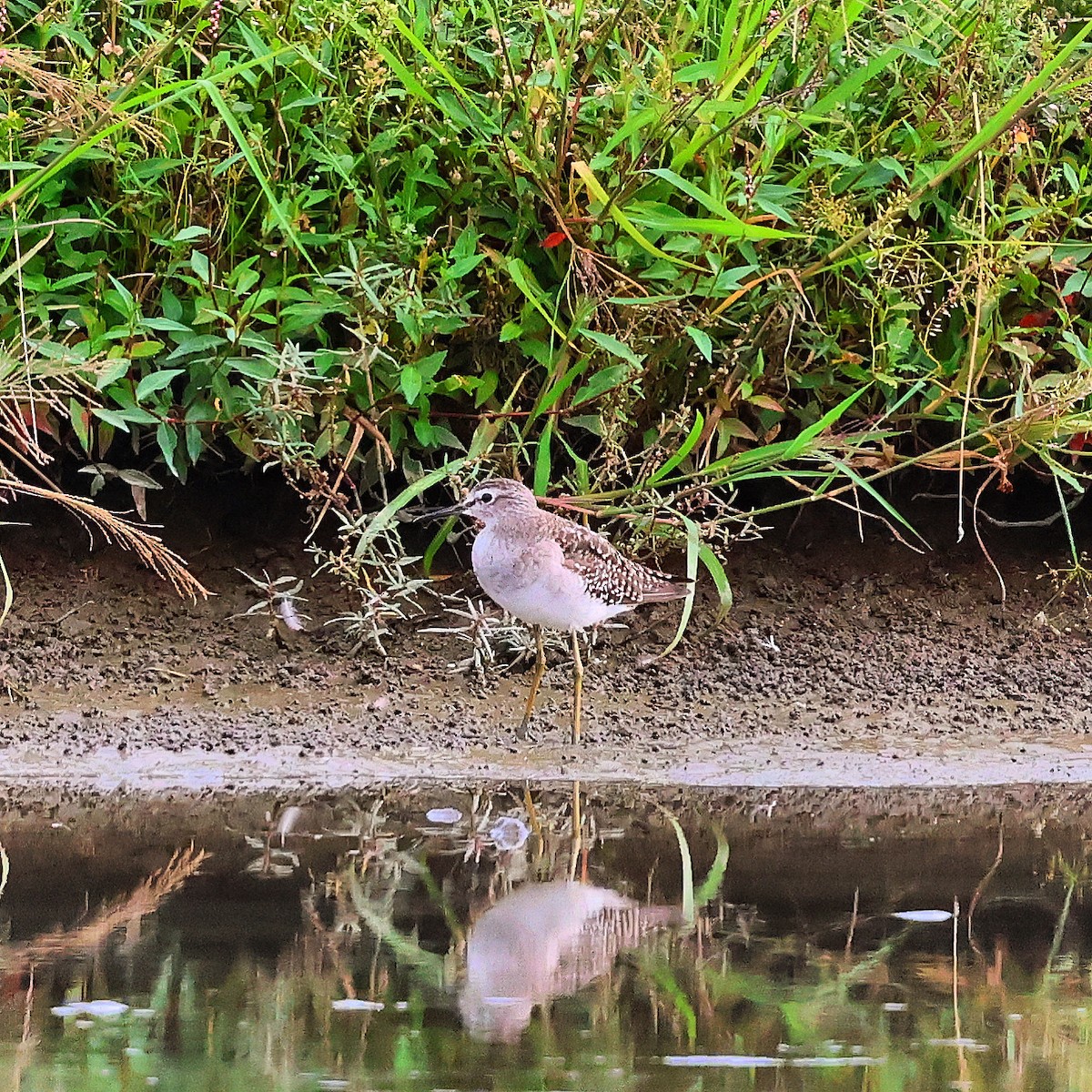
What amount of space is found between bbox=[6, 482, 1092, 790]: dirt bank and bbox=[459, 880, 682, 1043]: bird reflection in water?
1304mm

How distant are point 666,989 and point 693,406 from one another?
280 centimetres

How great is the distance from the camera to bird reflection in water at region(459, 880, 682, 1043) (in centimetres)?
355

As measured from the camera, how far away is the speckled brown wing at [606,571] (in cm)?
567

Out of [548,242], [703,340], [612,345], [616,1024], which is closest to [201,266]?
[548,242]

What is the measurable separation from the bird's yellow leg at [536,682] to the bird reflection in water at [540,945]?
1413mm

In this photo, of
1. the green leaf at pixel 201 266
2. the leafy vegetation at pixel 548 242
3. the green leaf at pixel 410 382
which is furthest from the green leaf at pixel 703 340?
the green leaf at pixel 201 266

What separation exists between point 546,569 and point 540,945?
5.84 ft

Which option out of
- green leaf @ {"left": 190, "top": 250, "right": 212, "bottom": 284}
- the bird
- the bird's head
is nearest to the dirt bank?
the bird

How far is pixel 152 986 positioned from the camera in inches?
141

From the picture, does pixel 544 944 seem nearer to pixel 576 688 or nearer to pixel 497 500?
pixel 576 688

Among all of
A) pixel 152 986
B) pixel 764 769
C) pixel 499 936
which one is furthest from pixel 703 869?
pixel 152 986

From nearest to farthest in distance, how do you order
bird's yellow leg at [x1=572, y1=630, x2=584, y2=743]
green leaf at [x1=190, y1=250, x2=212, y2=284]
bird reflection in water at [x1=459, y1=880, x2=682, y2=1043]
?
bird reflection in water at [x1=459, y1=880, x2=682, y2=1043]
green leaf at [x1=190, y1=250, x2=212, y2=284]
bird's yellow leg at [x1=572, y1=630, x2=584, y2=743]

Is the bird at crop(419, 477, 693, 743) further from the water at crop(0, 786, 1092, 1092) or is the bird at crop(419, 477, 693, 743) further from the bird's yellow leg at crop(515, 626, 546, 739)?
the water at crop(0, 786, 1092, 1092)

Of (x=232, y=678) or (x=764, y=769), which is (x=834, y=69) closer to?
(x=764, y=769)
